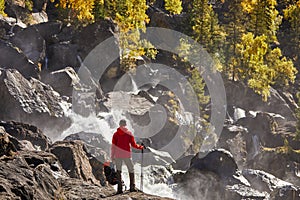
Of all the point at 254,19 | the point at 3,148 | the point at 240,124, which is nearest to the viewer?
the point at 3,148

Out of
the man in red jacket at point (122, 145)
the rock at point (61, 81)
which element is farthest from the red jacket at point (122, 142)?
the rock at point (61, 81)

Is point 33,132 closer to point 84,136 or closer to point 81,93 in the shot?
point 84,136

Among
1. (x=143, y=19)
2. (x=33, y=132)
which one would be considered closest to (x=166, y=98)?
(x=33, y=132)

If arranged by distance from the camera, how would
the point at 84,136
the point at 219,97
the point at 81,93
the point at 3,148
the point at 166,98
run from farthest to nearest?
the point at 219,97
the point at 166,98
the point at 81,93
the point at 84,136
the point at 3,148

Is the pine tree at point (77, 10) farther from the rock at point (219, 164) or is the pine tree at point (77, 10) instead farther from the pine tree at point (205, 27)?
the rock at point (219, 164)

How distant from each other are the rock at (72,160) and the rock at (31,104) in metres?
15.8

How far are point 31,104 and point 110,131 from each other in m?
9.80

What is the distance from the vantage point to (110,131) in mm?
49156

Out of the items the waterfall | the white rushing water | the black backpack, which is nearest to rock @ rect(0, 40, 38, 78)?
the white rushing water

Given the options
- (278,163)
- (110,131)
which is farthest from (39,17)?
(278,163)

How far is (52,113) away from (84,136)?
5905 mm

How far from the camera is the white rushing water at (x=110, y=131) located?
38344mm

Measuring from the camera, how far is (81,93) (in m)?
49.9

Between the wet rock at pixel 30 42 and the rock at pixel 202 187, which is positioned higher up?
the wet rock at pixel 30 42
